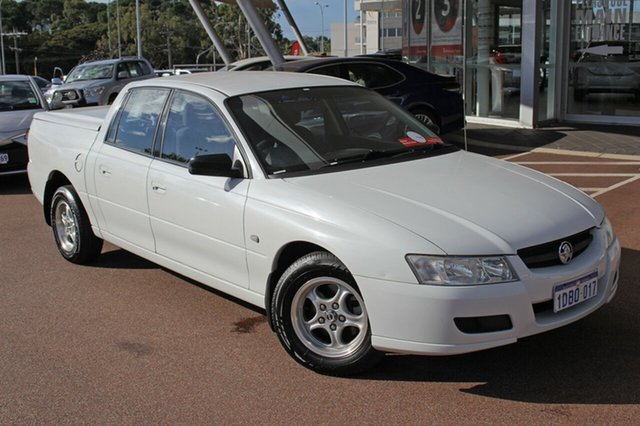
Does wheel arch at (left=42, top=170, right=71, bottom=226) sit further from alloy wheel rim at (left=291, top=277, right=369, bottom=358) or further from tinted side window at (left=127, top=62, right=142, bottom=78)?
tinted side window at (left=127, top=62, right=142, bottom=78)

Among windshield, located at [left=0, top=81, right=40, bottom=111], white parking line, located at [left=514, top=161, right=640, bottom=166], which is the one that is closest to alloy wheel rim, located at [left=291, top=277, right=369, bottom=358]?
white parking line, located at [left=514, top=161, right=640, bottom=166]

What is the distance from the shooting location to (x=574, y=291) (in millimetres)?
3748

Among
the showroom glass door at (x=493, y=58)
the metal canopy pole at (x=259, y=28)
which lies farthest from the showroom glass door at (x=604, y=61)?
the metal canopy pole at (x=259, y=28)

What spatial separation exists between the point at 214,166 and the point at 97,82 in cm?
1731

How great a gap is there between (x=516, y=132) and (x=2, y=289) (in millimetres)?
10037

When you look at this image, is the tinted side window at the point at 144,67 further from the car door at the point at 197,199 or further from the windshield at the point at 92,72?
the car door at the point at 197,199

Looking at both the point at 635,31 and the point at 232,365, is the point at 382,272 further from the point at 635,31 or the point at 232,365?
the point at 635,31

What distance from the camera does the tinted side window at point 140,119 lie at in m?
5.30

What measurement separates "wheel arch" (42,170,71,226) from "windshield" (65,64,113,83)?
15060 mm

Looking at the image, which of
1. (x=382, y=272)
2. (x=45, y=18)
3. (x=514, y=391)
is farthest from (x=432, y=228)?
(x=45, y=18)

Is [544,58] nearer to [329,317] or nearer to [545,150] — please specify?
[545,150]

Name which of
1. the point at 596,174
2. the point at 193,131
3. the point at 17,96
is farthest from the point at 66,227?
the point at 596,174

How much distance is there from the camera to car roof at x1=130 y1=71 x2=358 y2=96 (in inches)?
196

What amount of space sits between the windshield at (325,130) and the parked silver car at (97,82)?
15.9 metres
